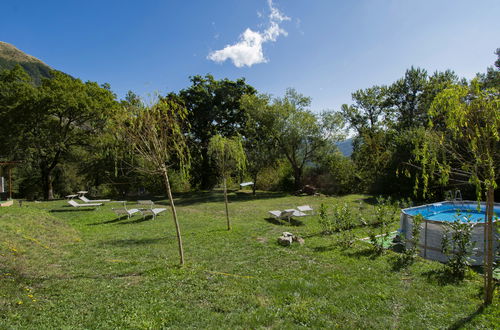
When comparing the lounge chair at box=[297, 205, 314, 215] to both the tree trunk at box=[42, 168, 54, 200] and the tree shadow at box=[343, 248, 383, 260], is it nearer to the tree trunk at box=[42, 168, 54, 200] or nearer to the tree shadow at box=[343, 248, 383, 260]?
the tree shadow at box=[343, 248, 383, 260]

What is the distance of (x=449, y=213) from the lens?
13156 mm

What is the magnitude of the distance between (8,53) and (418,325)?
155670 mm

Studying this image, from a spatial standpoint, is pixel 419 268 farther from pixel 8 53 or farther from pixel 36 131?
pixel 8 53

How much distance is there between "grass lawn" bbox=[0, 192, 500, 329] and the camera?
388 cm

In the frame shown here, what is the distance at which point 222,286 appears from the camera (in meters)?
5.06

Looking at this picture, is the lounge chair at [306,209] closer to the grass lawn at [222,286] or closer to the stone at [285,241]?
the grass lawn at [222,286]

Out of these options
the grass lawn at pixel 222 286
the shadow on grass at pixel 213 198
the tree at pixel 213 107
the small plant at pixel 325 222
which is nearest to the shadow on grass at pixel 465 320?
the grass lawn at pixel 222 286

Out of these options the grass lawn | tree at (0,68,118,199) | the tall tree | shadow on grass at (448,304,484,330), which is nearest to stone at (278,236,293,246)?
the grass lawn

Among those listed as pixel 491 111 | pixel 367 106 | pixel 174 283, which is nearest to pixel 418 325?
pixel 491 111

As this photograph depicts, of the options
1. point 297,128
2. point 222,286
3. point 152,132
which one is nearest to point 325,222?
point 222,286

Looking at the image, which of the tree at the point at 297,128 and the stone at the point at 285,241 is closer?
the stone at the point at 285,241

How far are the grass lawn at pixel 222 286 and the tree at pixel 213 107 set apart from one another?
1988cm

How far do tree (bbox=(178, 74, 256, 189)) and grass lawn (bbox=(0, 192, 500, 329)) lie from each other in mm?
19879

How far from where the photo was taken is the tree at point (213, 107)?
89.4ft
